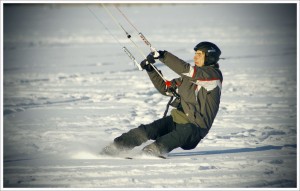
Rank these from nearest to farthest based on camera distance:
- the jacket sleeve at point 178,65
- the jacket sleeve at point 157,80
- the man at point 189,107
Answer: the jacket sleeve at point 178,65 < the man at point 189,107 < the jacket sleeve at point 157,80

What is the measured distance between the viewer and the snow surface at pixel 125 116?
5566mm

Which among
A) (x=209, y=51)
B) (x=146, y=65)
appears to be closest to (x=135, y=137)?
(x=146, y=65)

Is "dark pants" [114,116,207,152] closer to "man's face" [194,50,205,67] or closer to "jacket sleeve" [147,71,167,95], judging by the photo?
"jacket sleeve" [147,71,167,95]

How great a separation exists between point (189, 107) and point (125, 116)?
2.97 meters

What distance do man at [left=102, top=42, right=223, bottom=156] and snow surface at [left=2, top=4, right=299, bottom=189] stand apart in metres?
0.18

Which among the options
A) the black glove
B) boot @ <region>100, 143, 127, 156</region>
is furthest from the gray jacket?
boot @ <region>100, 143, 127, 156</region>

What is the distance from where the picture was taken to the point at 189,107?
19.8 ft

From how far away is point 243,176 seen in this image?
5.54 m

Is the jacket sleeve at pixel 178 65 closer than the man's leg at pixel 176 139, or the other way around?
the jacket sleeve at pixel 178 65

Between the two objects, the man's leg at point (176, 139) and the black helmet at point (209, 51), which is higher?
the black helmet at point (209, 51)

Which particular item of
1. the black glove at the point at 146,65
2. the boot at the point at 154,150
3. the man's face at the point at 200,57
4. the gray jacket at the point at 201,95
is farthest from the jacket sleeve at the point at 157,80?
the boot at the point at 154,150

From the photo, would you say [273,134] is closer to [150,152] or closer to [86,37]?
[150,152]

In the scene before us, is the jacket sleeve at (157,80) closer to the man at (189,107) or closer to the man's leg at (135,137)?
the man at (189,107)

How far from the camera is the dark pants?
595cm
